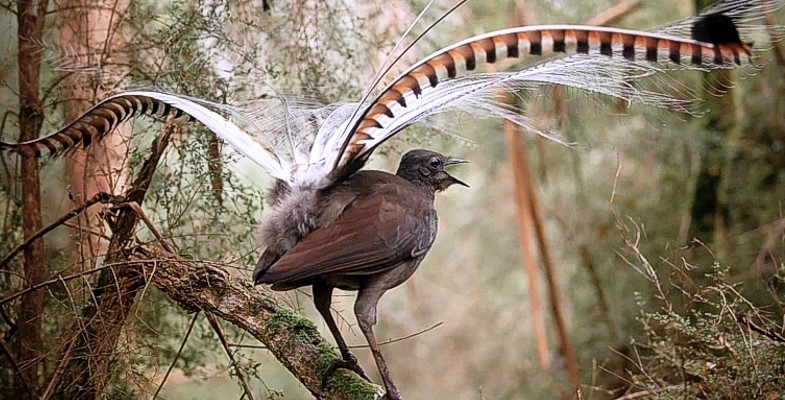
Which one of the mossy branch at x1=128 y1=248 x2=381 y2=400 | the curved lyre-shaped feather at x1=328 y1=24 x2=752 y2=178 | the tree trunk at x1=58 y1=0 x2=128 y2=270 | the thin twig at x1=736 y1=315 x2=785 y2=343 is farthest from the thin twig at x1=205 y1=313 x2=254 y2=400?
the thin twig at x1=736 y1=315 x2=785 y2=343

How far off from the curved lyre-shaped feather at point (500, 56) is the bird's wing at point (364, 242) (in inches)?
3.6

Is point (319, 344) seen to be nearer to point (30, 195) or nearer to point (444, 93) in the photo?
point (444, 93)

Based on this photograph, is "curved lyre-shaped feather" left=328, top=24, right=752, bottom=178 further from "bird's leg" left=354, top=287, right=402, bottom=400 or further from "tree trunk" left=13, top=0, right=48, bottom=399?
"tree trunk" left=13, top=0, right=48, bottom=399

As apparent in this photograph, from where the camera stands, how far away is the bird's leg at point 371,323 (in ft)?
4.53

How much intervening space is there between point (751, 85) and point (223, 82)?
5.22 feet

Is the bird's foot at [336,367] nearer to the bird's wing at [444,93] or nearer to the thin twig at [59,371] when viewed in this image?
the bird's wing at [444,93]

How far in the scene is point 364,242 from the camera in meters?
1.39

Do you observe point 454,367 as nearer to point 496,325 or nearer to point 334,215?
point 496,325

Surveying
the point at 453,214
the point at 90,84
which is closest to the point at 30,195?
the point at 90,84

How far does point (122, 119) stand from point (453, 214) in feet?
7.80

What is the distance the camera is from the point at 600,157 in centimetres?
330

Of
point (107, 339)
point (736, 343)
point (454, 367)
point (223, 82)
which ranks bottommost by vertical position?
point (454, 367)

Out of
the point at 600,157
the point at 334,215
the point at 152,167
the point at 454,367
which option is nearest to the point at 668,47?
the point at 334,215

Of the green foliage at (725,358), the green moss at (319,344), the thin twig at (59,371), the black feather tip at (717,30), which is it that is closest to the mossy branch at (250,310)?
the green moss at (319,344)
